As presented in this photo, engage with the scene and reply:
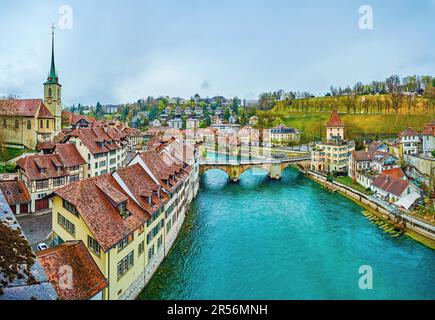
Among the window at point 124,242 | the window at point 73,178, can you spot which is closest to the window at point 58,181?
the window at point 73,178

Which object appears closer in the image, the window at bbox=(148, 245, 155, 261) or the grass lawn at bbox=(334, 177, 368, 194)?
the window at bbox=(148, 245, 155, 261)

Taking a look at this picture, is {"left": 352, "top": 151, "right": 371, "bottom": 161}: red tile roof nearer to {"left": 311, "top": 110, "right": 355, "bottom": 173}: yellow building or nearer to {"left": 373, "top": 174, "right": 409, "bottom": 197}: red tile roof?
{"left": 311, "top": 110, "right": 355, "bottom": 173}: yellow building

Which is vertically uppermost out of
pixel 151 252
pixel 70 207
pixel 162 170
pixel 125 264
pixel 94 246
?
pixel 162 170

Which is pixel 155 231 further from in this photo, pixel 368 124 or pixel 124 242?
pixel 368 124

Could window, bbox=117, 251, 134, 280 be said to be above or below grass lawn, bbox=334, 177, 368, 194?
below

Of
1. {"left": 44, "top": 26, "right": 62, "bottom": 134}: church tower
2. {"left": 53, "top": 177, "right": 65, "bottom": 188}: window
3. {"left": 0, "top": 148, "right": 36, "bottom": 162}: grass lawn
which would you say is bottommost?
{"left": 53, "top": 177, "right": 65, "bottom": 188}: window

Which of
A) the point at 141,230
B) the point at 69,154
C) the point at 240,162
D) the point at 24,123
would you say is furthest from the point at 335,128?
the point at 141,230

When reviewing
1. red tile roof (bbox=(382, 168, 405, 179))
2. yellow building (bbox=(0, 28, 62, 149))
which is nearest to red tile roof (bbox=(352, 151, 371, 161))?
red tile roof (bbox=(382, 168, 405, 179))
